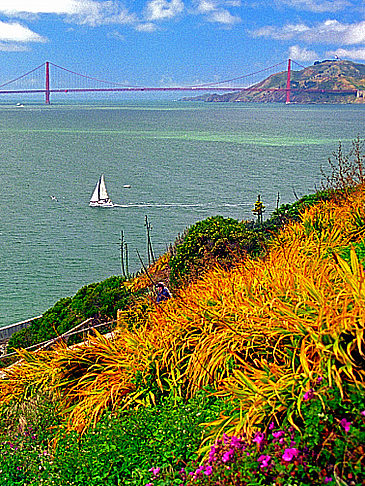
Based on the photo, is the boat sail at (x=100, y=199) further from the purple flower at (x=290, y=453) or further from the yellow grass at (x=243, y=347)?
the purple flower at (x=290, y=453)

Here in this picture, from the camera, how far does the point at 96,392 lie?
473cm

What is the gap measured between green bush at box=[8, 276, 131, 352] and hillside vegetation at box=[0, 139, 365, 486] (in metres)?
3.97

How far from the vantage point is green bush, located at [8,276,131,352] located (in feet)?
32.3

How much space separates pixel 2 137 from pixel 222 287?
98406mm

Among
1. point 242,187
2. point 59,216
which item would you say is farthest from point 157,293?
point 242,187

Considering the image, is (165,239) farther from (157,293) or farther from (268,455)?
(268,455)

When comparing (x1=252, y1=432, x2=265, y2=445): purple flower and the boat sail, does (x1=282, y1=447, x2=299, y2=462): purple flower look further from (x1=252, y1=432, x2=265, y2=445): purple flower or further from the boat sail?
the boat sail

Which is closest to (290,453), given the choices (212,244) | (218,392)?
(218,392)

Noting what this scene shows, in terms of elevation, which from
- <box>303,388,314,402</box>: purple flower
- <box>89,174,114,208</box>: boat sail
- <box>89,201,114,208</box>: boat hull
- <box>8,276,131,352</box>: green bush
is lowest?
<box>89,201,114,208</box>: boat hull

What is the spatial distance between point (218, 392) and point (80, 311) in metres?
6.62

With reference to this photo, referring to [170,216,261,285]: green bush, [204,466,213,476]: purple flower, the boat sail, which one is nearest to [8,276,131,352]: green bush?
[170,216,261,285]: green bush

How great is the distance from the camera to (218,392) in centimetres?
387

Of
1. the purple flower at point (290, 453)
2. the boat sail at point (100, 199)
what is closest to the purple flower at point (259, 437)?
the purple flower at point (290, 453)

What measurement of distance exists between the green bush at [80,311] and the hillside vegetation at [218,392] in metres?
3.97
